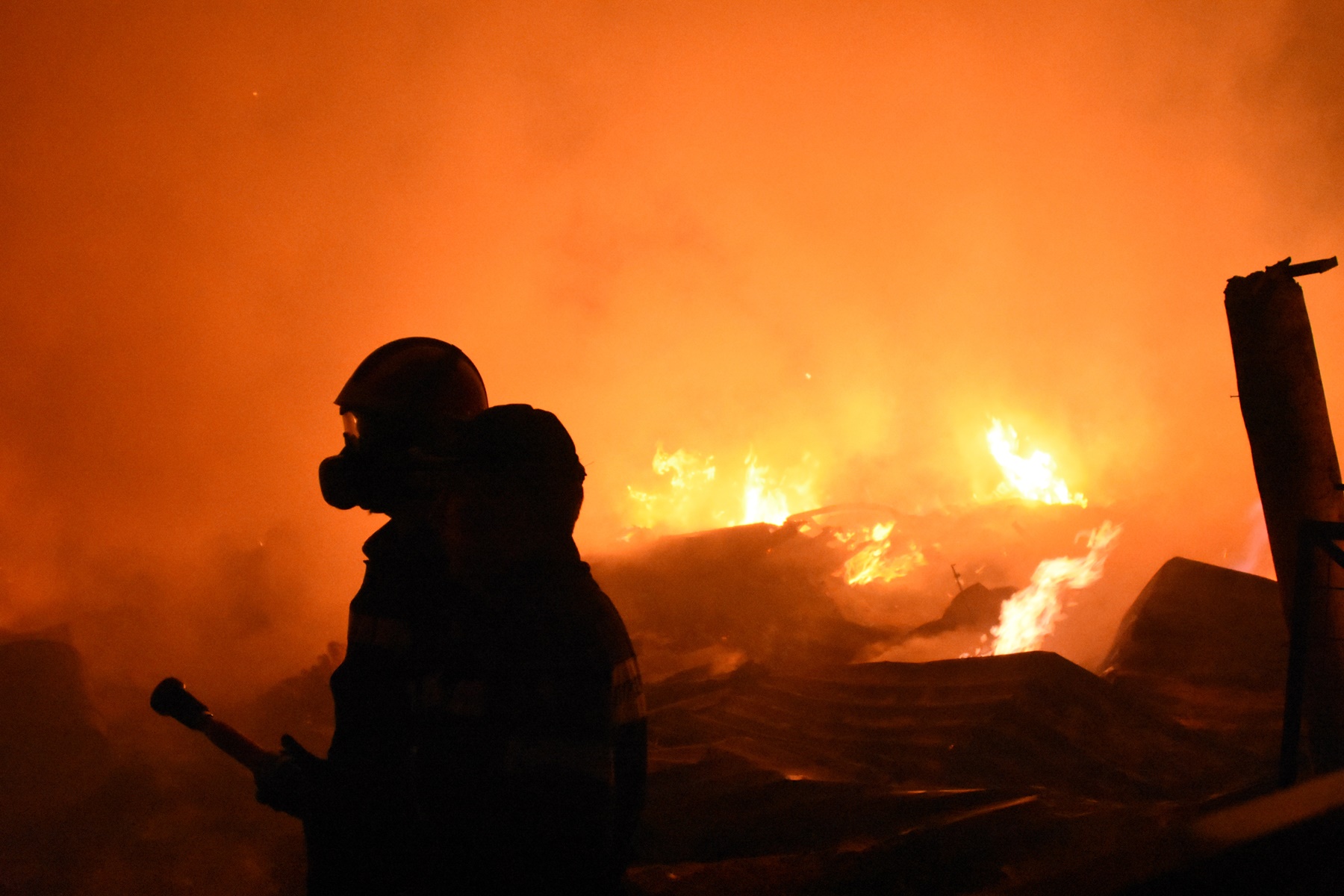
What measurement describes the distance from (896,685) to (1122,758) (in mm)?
1580

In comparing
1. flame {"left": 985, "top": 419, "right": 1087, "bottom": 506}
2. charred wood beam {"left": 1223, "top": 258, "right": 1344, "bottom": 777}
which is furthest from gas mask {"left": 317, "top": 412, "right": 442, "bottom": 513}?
flame {"left": 985, "top": 419, "right": 1087, "bottom": 506}

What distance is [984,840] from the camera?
10.3 ft

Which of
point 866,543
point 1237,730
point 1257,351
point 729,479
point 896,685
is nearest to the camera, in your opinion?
point 1257,351

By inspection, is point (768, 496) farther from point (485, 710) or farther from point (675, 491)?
point (485, 710)

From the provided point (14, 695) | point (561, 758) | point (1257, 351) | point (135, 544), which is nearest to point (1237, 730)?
point (1257, 351)

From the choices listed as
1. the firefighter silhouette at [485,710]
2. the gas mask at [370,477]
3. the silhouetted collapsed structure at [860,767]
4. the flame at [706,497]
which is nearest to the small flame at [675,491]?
the flame at [706,497]

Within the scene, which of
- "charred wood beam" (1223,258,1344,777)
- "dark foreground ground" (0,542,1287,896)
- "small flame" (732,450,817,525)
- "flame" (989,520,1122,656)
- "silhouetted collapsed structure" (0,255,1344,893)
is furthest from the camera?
"small flame" (732,450,817,525)

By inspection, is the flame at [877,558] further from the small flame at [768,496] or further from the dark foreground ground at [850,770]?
the small flame at [768,496]

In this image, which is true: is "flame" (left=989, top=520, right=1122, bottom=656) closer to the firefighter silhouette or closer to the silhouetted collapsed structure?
the silhouetted collapsed structure

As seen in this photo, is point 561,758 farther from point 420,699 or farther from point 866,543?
point 866,543

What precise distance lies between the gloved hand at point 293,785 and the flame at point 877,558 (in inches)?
451

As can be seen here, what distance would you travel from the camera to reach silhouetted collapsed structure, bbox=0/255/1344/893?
3016mm

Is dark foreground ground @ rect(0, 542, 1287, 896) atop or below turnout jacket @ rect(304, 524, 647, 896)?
below

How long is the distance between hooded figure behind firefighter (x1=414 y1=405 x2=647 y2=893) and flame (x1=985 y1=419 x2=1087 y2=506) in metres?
17.7
